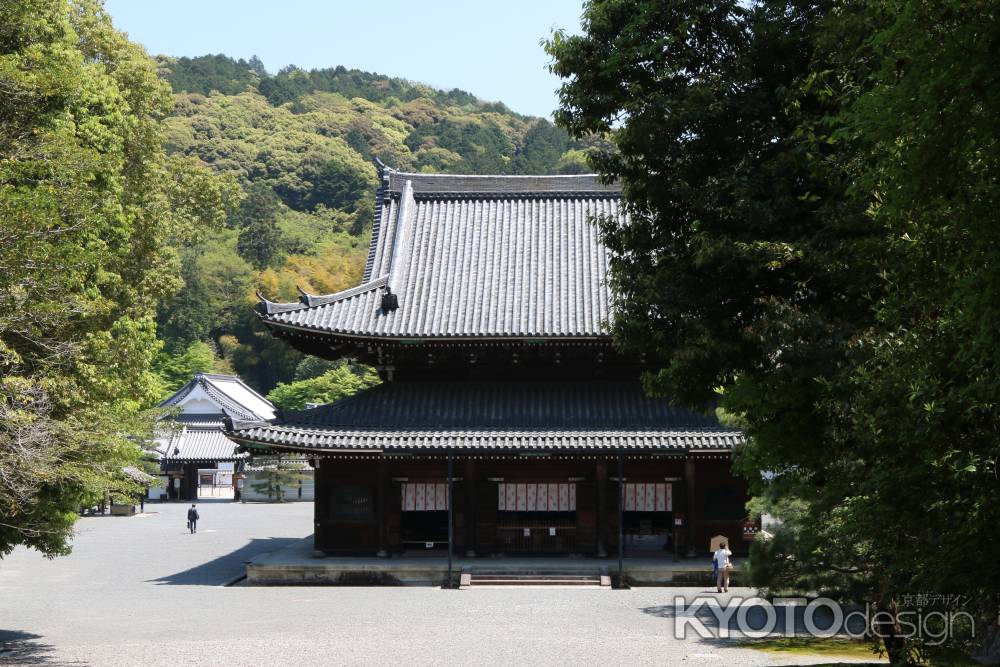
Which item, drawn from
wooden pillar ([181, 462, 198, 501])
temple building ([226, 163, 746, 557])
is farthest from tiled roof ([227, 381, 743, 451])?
Result: wooden pillar ([181, 462, 198, 501])

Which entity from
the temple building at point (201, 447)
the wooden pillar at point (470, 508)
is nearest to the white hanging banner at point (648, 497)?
the wooden pillar at point (470, 508)

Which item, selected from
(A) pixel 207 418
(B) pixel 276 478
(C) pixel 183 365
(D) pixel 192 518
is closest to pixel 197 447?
(A) pixel 207 418

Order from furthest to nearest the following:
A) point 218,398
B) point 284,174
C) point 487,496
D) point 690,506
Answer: point 284,174
point 218,398
point 487,496
point 690,506

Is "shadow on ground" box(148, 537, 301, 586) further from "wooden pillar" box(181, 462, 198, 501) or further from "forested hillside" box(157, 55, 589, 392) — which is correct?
"forested hillside" box(157, 55, 589, 392)

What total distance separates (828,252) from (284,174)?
149820 mm

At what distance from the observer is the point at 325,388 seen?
85125 millimetres

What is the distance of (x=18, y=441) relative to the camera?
12.8 meters

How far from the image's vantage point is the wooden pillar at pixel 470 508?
2717 cm

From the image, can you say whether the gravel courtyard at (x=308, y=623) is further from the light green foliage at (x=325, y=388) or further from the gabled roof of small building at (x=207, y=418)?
A: the light green foliage at (x=325, y=388)

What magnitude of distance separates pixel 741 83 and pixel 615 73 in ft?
5.32

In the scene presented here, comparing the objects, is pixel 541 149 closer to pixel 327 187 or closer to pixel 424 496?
pixel 327 187

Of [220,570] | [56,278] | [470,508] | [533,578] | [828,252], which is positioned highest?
[56,278]

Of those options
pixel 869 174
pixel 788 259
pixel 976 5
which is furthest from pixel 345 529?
pixel 976 5

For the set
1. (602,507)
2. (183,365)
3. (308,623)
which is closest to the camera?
(308,623)
